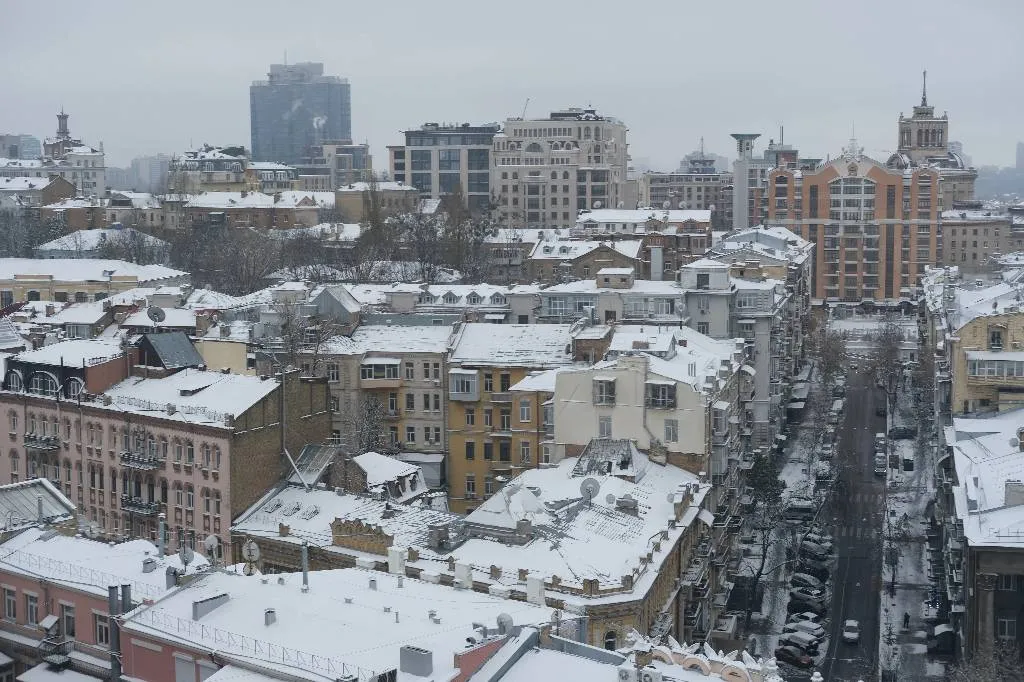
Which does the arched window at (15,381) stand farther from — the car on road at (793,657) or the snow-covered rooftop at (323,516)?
the car on road at (793,657)

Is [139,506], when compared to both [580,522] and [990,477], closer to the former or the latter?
[580,522]

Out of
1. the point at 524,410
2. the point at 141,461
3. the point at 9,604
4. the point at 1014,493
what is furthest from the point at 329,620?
the point at 524,410

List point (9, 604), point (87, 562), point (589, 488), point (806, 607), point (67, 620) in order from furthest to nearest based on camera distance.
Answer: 1. point (806, 607)
2. point (589, 488)
3. point (9, 604)
4. point (87, 562)
5. point (67, 620)

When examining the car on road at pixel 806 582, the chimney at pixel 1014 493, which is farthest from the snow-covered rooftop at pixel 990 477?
the car on road at pixel 806 582

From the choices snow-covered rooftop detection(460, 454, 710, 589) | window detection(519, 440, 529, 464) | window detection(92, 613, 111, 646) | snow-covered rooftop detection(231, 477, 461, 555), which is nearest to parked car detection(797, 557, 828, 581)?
snow-covered rooftop detection(460, 454, 710, 589)

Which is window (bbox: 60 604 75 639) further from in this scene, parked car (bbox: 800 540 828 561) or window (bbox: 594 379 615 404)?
parked car (bbox: 800 540 828 561)

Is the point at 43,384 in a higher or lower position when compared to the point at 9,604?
higher
